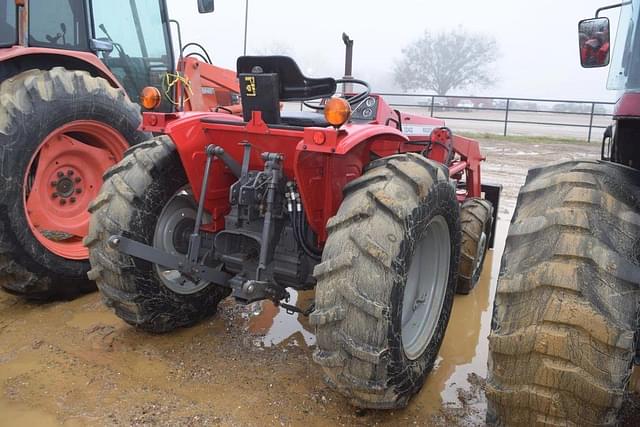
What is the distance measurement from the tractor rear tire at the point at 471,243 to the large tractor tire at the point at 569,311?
223cm

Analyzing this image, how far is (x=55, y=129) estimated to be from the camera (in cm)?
407

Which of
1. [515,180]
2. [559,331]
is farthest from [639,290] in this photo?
[515,180]

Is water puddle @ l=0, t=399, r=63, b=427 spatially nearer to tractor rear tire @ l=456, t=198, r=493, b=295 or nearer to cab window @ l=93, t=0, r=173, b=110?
tractor rear tire @ l=456, t=198, r=493, b=295

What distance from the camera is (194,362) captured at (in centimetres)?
341

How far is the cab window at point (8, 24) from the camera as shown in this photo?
166 inches

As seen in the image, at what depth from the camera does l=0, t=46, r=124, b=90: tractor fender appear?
13.3ft

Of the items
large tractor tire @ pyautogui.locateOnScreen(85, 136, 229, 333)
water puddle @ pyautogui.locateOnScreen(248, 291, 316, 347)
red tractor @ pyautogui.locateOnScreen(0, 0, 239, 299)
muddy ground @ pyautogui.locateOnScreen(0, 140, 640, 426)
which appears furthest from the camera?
red tractor @ pyautogui.locateOnScreen(0, 0, 239, 299)

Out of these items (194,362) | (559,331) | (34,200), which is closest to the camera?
(559,331)

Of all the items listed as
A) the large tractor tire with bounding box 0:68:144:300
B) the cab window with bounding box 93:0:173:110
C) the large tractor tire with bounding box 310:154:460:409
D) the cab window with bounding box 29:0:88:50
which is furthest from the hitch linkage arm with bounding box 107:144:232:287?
the cab window with bounding box 93:0:173:110

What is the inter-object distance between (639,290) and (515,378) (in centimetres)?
56

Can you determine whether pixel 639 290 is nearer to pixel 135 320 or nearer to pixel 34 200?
pixel 135 320

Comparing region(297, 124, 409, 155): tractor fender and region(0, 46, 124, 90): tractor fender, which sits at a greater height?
region(0, 46, 124, 90): tractor fender

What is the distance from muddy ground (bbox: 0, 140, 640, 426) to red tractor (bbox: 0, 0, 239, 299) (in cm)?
43

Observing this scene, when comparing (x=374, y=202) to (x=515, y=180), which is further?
(x=515, y=180)
